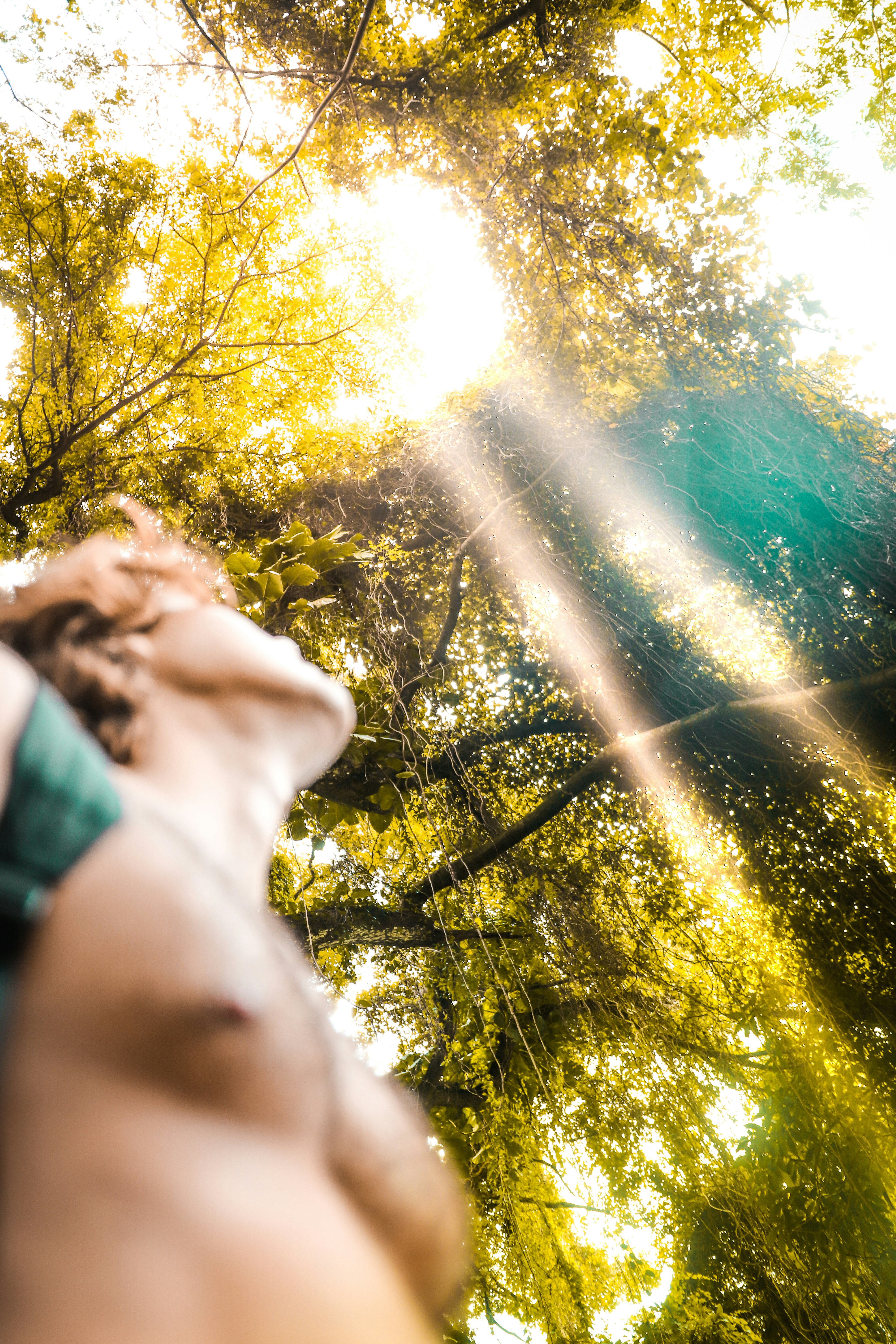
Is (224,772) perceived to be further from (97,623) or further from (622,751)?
(622,751)

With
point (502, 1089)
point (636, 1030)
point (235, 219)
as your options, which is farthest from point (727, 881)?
point (235, 219)

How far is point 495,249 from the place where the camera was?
127 inches

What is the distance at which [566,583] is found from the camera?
11.4 ft

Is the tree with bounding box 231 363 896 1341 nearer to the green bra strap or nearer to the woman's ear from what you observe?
the woman's ear

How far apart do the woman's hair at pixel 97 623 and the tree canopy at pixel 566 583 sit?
1.35 metres

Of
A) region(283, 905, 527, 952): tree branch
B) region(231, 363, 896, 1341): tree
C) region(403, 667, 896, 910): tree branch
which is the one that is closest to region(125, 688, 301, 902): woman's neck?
region(231, 363, 896, 1341): tree

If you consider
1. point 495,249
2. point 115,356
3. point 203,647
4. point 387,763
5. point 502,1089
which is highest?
point 115,356

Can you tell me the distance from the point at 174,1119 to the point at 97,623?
1.84 feet

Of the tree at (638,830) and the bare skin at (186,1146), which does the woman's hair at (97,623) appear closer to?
the bare skin at (186,1146)

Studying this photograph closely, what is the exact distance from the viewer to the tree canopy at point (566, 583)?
2.58 meters

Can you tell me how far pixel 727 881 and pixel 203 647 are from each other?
2.99m

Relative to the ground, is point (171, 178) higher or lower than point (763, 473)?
higher

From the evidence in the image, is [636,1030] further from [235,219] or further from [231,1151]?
[235,219]

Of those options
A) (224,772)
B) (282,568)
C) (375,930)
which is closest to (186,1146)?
(224,772)
